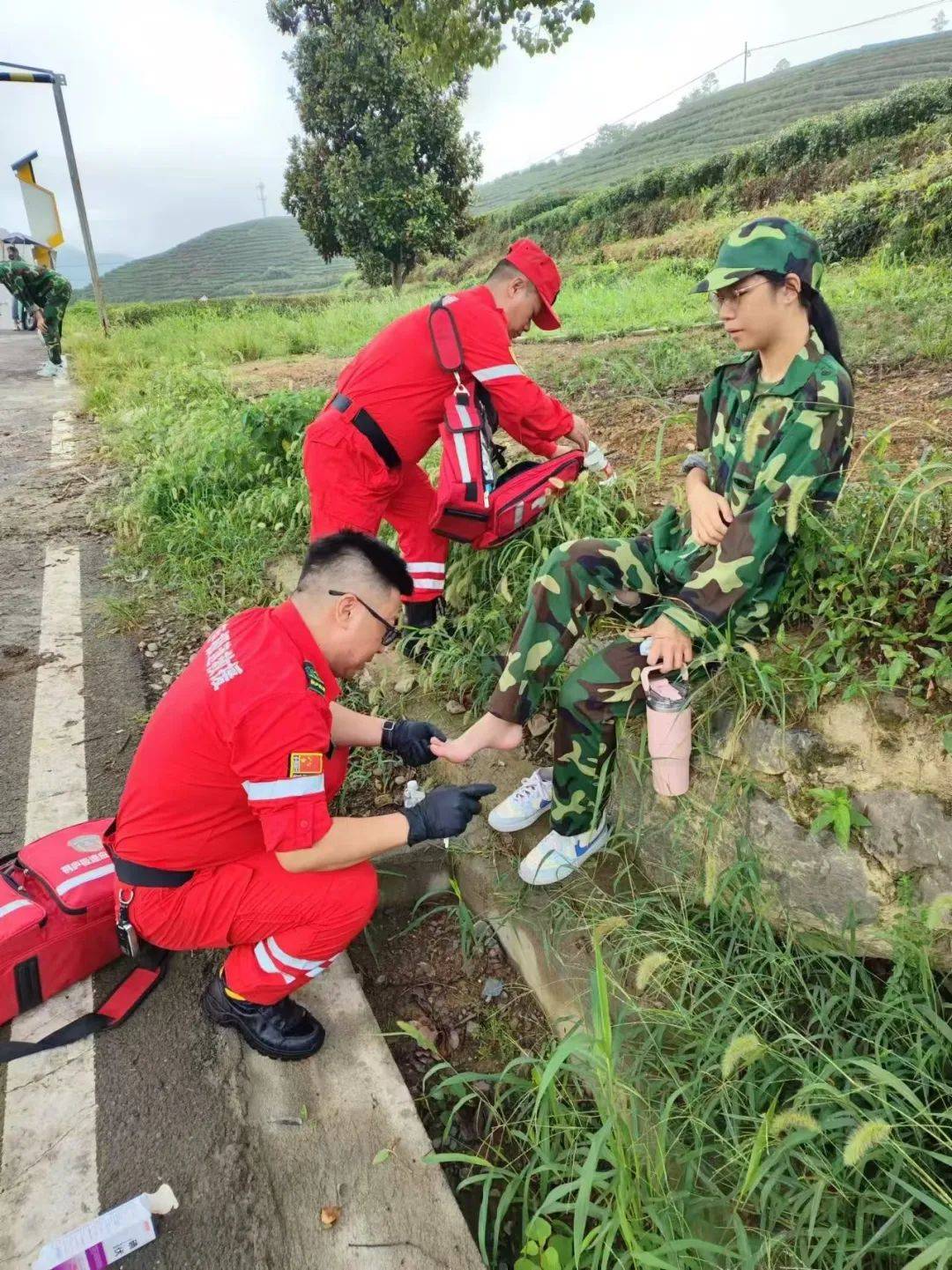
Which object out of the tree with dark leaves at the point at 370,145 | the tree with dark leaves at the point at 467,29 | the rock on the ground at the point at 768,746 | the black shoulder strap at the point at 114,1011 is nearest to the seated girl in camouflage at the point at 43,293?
the tree with dark leaves at the point at 467,29

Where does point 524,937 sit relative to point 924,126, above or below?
below

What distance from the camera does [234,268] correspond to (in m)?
36.4

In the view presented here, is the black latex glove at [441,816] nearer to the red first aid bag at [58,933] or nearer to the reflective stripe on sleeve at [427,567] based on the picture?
the red first aid bag at [58,933]

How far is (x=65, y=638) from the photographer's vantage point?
412 centimetres

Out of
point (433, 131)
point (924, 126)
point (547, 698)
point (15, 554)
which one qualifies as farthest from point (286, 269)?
point (547, 698)

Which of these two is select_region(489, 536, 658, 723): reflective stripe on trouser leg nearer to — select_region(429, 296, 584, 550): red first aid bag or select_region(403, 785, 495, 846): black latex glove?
select_region(403, 785, 495, 846): black latex glove

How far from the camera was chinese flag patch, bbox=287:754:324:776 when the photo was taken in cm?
178

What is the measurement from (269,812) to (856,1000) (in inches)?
59.3

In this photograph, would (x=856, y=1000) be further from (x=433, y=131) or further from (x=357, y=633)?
Result: (x=433, y=131)

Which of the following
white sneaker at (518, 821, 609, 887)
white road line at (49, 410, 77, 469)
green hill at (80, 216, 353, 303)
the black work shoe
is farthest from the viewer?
green hill at (80, 216, 353, 303)

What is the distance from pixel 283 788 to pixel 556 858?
915 millimetres

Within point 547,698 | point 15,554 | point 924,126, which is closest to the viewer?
point 547,698

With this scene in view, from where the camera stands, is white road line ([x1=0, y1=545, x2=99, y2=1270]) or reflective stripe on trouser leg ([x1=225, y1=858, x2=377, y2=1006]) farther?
reflective stripe on trouser leg ([x1=225, y1=858, x2=377, y2=1006])

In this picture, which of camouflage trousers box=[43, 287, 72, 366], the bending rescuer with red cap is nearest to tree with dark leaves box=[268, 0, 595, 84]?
the bending rescuer with red cap
